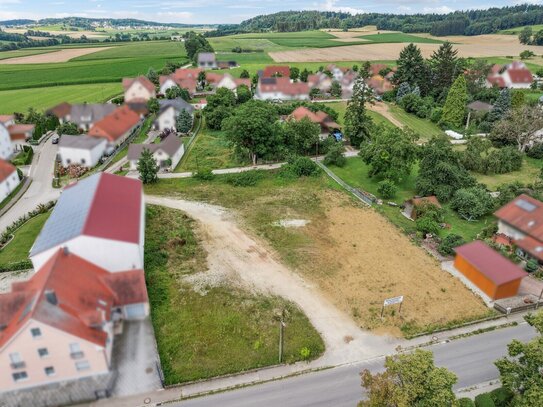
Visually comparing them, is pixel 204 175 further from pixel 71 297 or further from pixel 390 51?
pixel 390 51

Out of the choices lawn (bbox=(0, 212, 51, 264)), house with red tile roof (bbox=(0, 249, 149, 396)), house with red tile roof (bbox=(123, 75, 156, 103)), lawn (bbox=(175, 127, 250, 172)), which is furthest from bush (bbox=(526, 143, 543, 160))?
house with red tile roof (bbox=(123, 75, 156, 103))

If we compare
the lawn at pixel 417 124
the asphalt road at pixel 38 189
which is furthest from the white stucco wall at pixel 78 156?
the lawn at pixel 417 124

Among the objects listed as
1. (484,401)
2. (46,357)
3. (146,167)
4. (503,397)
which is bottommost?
(484,401)

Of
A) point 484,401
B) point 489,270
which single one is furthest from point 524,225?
point 484,401

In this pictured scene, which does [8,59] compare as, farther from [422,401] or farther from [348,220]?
[422,401]

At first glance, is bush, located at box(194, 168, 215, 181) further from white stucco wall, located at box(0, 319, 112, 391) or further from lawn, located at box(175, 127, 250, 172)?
white stucco wall, located at box(0, 319, 112, 391)

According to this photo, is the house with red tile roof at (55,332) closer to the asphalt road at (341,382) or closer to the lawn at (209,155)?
the asphalt road at (341,382)
